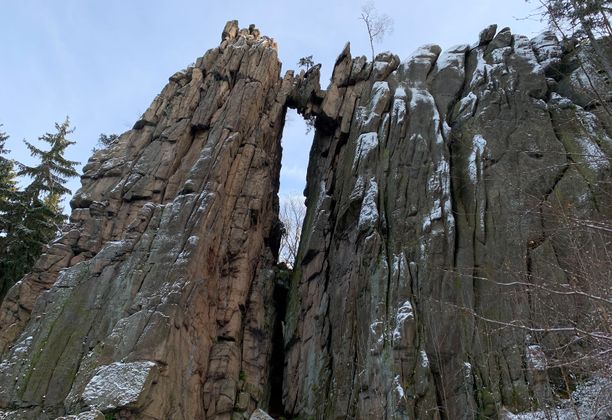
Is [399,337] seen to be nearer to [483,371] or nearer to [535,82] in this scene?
[483,371]

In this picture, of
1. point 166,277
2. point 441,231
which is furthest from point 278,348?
point 441,231

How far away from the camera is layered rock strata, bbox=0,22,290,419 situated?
17.8 meters

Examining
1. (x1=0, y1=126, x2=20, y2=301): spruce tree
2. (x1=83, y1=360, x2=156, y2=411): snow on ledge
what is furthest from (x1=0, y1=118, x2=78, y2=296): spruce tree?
(x1=83, y1=360, x2=156, y2=411): snow on ledge

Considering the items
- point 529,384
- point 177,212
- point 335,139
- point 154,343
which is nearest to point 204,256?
point 177,212

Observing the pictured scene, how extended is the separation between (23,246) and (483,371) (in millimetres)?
23763

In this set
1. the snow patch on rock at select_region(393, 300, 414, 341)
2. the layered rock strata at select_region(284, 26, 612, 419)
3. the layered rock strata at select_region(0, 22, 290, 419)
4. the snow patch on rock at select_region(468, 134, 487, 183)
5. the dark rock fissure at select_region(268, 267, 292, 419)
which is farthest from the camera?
the dark rock fissure at select_region(268, 267, 292, 419)

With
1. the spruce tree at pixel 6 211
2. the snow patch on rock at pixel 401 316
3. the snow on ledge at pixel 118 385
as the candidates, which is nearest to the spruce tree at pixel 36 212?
the spruce tree at pixel 6 211

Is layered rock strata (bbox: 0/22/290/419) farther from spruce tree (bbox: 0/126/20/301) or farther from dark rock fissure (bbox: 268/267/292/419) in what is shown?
spruce tree (bbox: 0/126/20/301)

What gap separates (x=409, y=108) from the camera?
25.0m

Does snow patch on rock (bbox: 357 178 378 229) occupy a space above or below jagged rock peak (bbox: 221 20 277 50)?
below

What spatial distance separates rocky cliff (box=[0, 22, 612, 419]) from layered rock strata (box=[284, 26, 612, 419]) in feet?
0.28

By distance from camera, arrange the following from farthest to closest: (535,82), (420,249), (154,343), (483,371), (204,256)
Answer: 1. (535,82)
2. (204,256)
3. (420,249)
4. (154,343)
5. (483,371)

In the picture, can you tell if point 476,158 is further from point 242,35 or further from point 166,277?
Answer: point 242,35

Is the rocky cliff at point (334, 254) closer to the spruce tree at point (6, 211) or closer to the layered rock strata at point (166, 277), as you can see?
the layered rock strata at point (166, 277)
